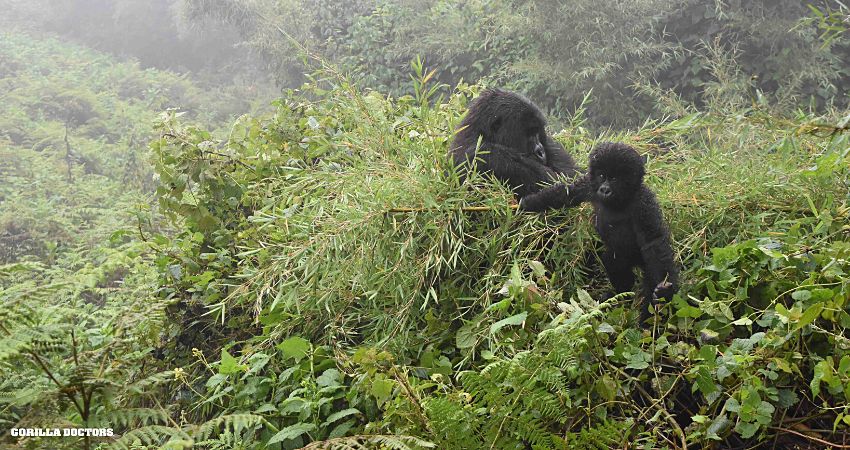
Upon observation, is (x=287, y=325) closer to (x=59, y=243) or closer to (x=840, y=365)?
(x=840, y=365)

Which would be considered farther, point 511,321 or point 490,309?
point 490,309

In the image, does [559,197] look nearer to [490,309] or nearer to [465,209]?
[465,209]

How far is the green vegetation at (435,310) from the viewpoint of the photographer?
65.5 inches

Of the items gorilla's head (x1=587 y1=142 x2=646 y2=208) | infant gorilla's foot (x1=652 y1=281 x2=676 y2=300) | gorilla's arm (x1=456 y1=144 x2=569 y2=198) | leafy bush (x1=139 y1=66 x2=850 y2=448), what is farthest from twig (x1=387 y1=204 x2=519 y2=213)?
infant gorilla's foot (x1=652 y1=281 x2=676 y2=300)

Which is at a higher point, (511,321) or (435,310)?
(511,321)

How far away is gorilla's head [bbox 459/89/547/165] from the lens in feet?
8.98

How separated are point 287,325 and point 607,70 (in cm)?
702

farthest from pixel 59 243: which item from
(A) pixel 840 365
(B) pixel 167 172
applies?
(A) pixel 840 365

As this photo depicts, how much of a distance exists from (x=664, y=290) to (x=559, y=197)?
499 millimetres

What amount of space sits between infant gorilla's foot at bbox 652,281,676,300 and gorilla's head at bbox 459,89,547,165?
914 millimetres

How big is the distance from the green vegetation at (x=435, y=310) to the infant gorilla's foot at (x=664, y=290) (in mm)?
32

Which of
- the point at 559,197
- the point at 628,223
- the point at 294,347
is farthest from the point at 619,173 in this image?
the point at 294,347

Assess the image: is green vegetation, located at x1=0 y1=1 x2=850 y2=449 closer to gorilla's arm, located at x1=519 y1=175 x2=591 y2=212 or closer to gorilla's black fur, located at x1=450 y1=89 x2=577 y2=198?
gorilla's arm, located at x1=519 y1=175 x2=591 y2=212

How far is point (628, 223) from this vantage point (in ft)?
6.84
